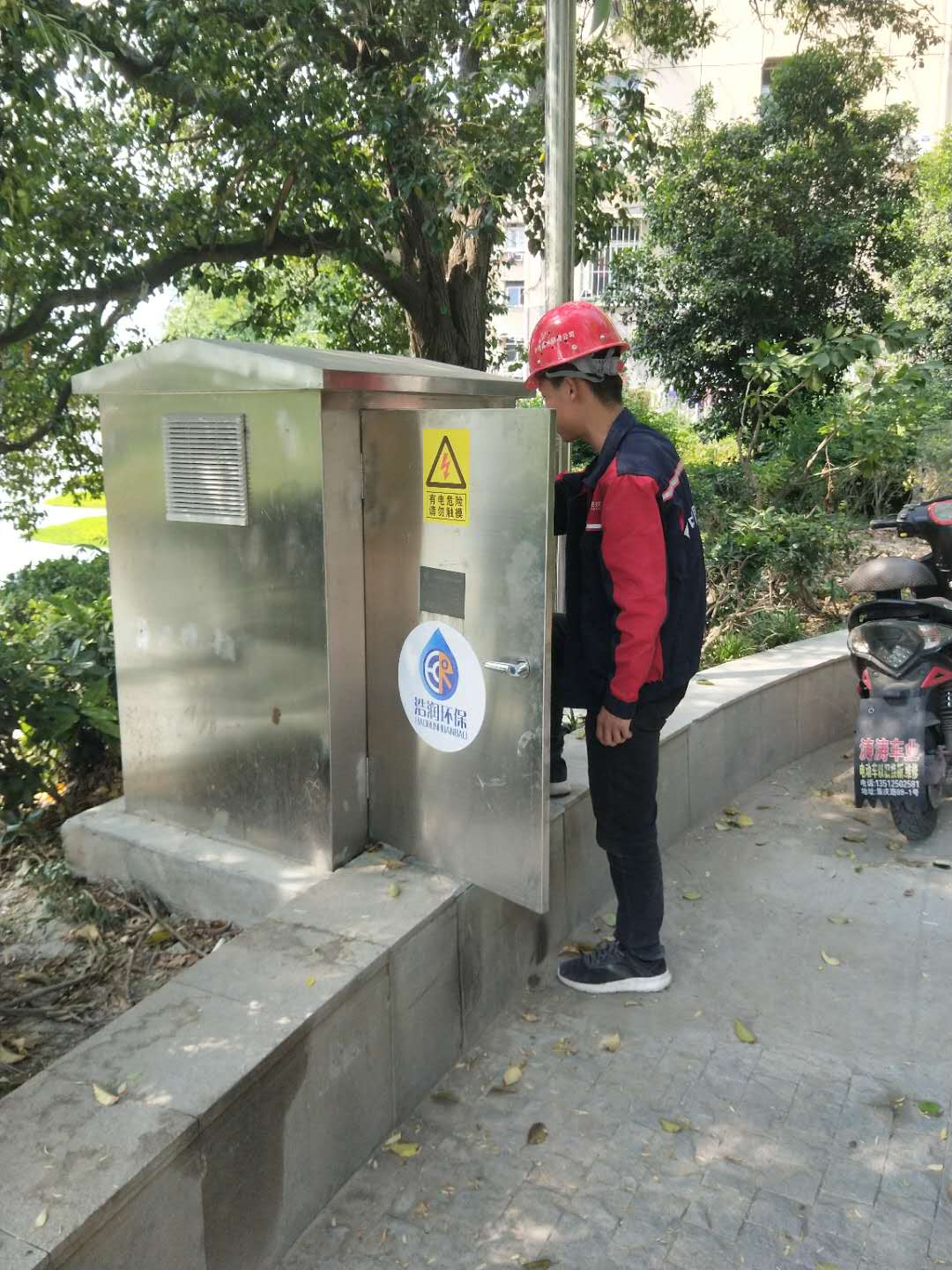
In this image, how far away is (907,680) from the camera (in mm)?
4461

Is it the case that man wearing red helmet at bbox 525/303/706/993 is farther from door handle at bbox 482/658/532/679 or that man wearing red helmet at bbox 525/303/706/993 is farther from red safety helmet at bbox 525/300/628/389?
door handle at bbox 482/658/532/679

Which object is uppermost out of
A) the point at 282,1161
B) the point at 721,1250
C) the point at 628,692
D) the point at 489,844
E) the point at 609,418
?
the point at 609,418

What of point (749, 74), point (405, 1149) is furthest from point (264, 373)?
point (749, 74)

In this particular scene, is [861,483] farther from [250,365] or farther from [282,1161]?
[282,1161]

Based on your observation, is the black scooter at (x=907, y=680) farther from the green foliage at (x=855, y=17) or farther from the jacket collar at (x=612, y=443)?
the green foliage at (x=855, y=17)

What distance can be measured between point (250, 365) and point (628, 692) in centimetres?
145

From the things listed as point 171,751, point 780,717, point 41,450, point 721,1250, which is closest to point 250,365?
point 171,751

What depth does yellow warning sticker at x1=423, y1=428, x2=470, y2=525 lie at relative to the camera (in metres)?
2.95

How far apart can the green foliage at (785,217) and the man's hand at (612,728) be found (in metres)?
12.3

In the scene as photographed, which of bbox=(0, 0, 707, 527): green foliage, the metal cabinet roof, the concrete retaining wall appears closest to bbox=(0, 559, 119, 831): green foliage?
the metal cabinet roof

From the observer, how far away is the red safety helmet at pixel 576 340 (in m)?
3.07

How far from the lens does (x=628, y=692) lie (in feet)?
9.93

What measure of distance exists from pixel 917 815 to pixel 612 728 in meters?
2.07

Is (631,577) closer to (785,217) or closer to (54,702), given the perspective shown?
(54,702)
